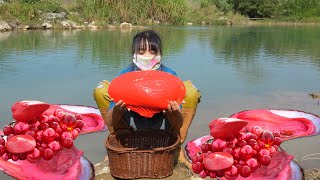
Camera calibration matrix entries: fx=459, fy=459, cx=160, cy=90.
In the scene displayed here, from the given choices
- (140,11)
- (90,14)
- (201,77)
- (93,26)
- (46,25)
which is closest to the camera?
(201,77)

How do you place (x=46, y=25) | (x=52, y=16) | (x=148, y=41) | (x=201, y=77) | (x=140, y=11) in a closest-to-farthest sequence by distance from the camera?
(x=148, y=41) → (x=201, y=77) → (x=46, y=25) → (x=52, y=16) → (x=140, y=11)

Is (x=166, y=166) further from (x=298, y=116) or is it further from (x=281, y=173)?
(x=298, y=116)

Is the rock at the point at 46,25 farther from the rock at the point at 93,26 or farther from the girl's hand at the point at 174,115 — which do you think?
the girl's hand at the point at 174,115

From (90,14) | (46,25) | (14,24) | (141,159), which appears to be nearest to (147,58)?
(141,159)

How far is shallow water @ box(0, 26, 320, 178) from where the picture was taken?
178 inches

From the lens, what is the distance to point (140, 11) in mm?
24531

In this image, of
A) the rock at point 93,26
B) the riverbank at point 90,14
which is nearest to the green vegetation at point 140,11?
the riverbank at point 90,14

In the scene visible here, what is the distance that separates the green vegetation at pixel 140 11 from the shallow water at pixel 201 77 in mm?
11624

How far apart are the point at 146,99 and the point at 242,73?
4.98m

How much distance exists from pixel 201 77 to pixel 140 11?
1811 cm

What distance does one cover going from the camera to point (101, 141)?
3.90 metres

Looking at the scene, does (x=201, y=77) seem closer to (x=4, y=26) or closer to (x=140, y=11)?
(x=4, y=26)

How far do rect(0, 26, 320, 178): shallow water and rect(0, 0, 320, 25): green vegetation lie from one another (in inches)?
458

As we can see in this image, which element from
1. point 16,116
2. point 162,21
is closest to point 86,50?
point 16,116
